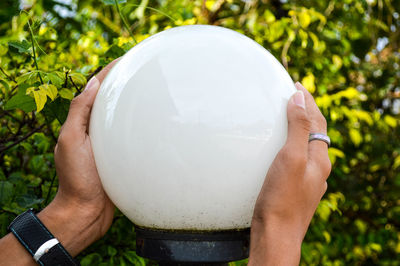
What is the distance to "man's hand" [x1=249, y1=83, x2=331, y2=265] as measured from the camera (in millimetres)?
823

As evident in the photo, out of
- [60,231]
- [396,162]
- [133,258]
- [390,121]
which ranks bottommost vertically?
[396,162]

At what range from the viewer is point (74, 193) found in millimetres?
991

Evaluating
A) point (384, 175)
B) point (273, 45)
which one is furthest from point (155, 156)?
point (384, 175)

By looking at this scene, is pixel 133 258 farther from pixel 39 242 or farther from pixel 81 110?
pixel 81 110

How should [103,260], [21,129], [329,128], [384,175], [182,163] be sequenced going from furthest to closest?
[384,175]
[329,128]
[21,129]
[103,260]
[182,163]

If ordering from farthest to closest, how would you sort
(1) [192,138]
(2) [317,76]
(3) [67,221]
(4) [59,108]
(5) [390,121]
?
(5) [390,121] → (2) [317,76] → (4) [59,108] → (3) [67,221] → (1) [192,138]

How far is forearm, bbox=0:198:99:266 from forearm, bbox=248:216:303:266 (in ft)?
1.20

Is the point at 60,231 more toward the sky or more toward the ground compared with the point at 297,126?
more toward the ground

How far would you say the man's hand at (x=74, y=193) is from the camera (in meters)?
0.95

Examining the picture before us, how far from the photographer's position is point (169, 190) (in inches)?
31.2

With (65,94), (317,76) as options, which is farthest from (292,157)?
(317,76)

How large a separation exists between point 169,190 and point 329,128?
1669mm

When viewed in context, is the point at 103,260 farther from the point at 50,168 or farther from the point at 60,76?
the point at 60,76

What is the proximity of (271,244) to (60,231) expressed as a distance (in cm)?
44
